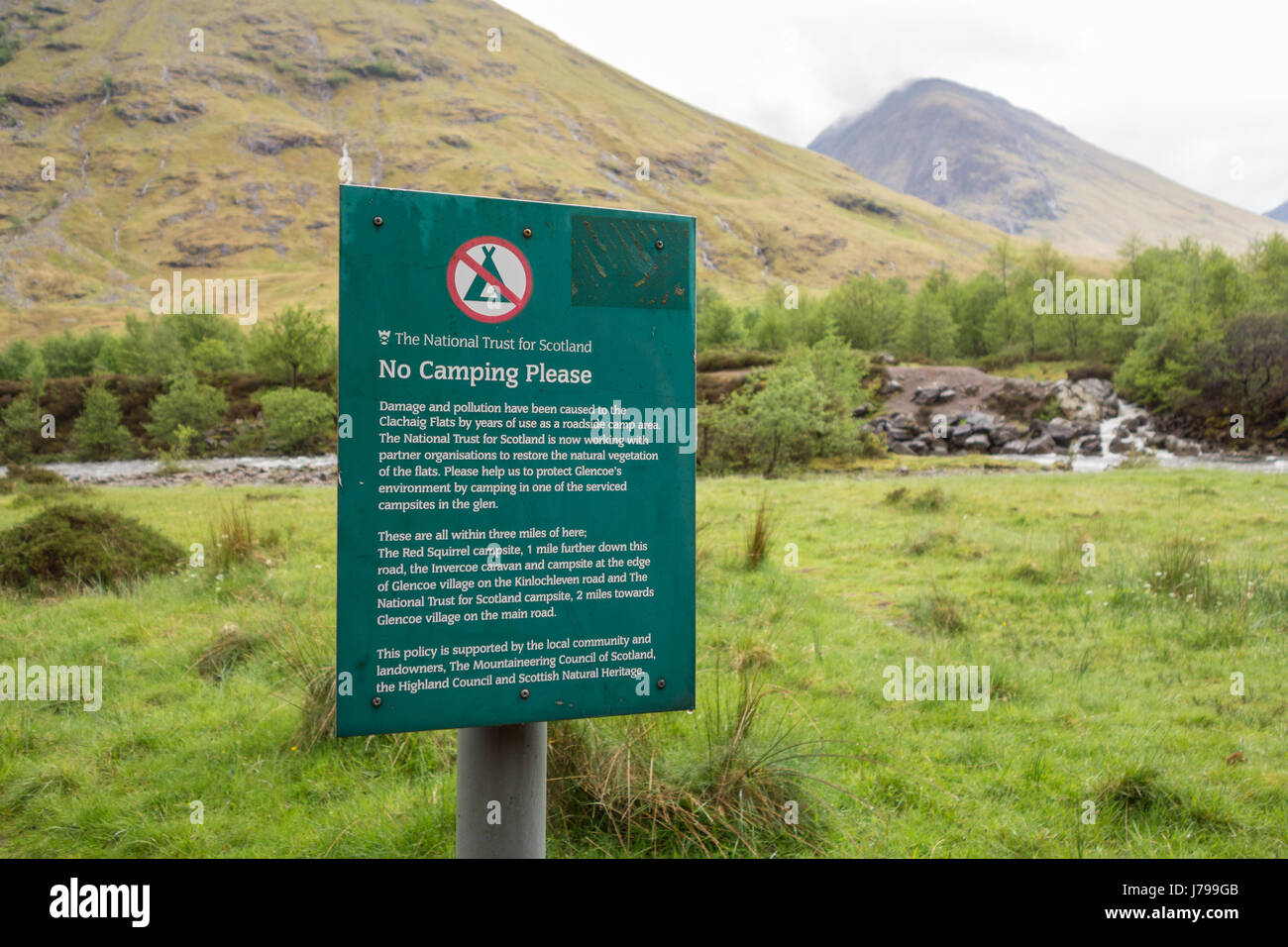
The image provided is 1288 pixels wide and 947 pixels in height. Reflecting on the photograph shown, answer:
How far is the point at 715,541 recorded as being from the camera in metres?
11.2

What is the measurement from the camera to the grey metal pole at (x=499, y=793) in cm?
271

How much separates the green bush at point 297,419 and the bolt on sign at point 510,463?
3753 centimetres

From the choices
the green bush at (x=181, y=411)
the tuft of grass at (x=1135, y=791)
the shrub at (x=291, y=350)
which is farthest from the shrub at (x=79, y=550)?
the shrub at (x=291, y=350)

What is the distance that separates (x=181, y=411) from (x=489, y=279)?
42876 millimetres

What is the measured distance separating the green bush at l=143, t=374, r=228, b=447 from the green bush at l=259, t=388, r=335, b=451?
12.9ft

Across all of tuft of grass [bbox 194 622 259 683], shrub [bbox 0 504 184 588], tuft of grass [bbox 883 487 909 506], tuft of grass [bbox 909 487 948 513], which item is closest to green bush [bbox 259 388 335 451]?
shrub [bbox 0 504 184 588]

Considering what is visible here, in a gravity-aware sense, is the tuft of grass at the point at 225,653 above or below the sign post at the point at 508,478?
below

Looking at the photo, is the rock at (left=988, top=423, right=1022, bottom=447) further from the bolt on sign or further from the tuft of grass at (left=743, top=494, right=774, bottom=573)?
the bolt on sign

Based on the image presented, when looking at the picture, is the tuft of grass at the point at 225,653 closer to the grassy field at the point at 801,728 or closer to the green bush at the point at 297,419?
the grassy field at the point at 801,728

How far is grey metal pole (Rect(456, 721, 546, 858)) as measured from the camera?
2.71m

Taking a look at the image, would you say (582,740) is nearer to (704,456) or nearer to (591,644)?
(591,644)

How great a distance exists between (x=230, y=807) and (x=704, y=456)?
2556cm

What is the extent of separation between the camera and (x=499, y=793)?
2.71 meters
